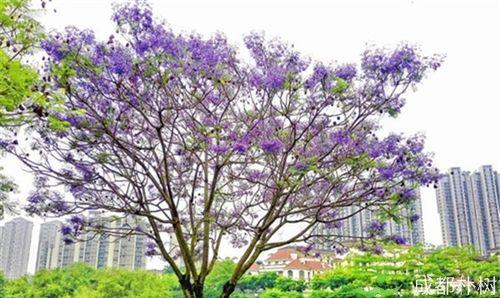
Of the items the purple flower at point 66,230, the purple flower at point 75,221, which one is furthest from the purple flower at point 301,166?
the purple flower at point 66,230

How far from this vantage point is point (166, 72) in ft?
14.1

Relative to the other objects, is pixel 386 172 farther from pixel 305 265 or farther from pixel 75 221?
pixel 305 265

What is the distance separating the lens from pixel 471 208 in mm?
15539

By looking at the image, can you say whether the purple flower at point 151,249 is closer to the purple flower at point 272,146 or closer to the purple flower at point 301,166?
the purple flower at point 272,146

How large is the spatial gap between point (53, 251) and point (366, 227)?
86.3 feet

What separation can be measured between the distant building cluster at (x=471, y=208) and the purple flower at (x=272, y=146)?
11568 millimetres

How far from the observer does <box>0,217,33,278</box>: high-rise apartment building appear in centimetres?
2420

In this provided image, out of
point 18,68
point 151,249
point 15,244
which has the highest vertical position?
point 15,244

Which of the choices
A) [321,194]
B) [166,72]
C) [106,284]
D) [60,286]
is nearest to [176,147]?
[166,72]

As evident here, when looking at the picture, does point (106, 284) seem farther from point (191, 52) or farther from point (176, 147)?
point (191, 52)

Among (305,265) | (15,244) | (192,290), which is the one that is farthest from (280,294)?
(15,244)

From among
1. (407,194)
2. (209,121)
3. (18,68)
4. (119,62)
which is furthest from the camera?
(209,121)

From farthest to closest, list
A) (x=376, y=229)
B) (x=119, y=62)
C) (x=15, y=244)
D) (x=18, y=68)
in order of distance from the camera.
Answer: (x=15, y=244), (x=376, y=229), (x=119, y=62), (x=18, y=68)

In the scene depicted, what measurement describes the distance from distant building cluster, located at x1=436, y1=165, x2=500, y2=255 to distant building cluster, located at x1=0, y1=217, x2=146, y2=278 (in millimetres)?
15007
